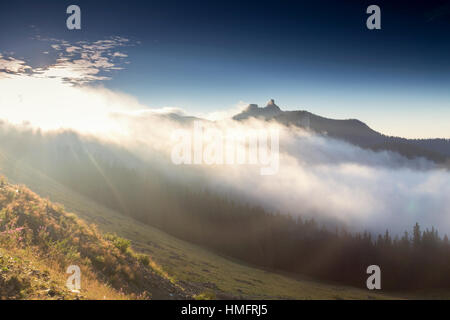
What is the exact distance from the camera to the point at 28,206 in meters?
20.4

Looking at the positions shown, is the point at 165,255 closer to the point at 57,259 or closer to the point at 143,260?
the point at 143,260

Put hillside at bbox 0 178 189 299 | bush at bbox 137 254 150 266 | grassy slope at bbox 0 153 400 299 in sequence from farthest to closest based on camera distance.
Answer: grassy slope at bbox 0 153 400 299, bush at bbox 137 254 150 266, hillside at bbox 0 178 189 299

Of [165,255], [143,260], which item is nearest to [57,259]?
[143,260]

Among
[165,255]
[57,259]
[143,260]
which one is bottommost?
[165,255]

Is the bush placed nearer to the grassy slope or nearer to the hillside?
the hillside

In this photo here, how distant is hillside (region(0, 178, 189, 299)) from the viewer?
1176 centimetres

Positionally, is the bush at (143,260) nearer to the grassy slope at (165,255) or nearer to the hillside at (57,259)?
the hillside at (57,259)

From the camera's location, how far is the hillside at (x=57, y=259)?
463 inches

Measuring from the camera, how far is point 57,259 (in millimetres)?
15883

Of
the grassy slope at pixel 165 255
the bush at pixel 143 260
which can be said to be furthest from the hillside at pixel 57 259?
the grassy slope at pixel 165 255

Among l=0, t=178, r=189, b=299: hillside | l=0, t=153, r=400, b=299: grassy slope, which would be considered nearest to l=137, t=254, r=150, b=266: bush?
l=0, t=178, r=189, b=299: hillside
